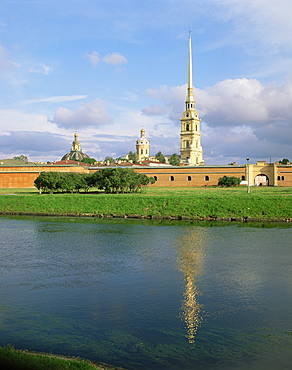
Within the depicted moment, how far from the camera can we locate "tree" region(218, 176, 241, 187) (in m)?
57.3

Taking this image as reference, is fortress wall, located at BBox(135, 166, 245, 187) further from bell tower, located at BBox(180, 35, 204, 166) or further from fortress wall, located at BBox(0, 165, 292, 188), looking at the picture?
bell tower, located at BBox(180, 35, 204, 166)

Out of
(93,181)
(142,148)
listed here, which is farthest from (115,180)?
(142,148)

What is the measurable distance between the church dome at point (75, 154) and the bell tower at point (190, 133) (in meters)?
28.5

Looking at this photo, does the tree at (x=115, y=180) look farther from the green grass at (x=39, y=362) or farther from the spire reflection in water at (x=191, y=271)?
the green grass at (x=39, y=362)

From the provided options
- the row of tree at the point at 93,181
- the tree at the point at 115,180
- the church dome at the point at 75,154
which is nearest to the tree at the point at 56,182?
the row of tree at the point at 93,181

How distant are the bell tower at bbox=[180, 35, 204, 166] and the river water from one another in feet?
328

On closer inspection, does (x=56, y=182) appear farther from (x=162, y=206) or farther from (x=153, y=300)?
(x=153, y=300)

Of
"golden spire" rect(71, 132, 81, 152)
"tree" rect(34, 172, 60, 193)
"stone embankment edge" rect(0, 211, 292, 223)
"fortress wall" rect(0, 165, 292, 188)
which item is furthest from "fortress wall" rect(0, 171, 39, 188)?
"golden spire" rect(71, 132, 81, 152)

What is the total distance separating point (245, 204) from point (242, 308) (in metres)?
22.2

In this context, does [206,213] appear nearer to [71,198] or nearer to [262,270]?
[71,198]

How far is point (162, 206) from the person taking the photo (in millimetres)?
33406

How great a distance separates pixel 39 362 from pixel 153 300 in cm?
477

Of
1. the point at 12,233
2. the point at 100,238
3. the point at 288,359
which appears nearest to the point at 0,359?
the point at 288,359

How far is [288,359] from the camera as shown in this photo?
8.02 m
